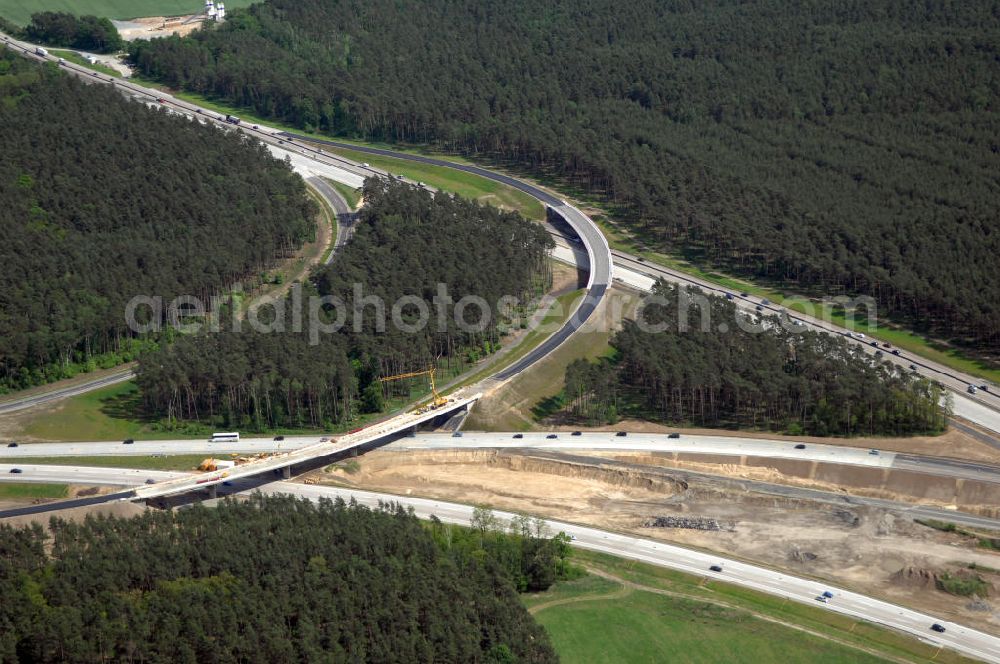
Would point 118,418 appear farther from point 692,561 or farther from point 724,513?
point 724,513

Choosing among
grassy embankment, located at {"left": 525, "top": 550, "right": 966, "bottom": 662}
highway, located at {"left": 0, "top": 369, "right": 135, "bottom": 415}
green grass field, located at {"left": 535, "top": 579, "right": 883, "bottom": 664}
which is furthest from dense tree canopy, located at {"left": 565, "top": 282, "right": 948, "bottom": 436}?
highway, located at {"left": 0, "top": 369, "right": 135, "bottom": 415}

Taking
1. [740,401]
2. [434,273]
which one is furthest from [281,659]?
[434,273]

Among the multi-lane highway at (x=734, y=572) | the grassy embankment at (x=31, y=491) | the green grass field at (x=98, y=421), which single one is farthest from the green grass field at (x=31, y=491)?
the multi-lane highway at (x=734, y=572)

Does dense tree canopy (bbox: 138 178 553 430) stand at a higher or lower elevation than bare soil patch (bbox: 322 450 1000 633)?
higher

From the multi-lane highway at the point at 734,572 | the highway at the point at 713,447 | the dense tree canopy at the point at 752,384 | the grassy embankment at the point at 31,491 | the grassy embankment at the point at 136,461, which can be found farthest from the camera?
the dense tree canopy at the point at 752,384

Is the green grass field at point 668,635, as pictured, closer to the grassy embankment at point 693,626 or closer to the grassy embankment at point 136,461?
the grassy embankment at point 693,626

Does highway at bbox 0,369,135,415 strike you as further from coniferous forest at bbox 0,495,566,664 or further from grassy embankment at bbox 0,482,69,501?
coniferous forest at bbox 0,495,566,664

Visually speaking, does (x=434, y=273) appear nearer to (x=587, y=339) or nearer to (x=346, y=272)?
(x=346, y=272)
